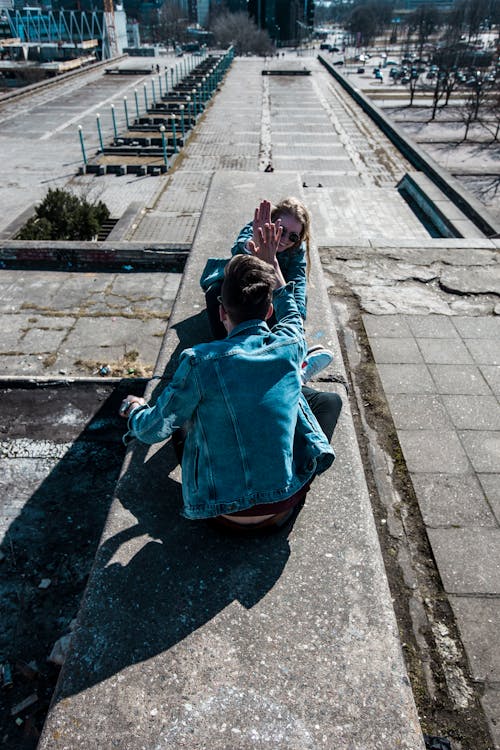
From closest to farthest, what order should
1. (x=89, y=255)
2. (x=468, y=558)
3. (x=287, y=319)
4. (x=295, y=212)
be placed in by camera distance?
(x=287, y=319) < (x=468, y=558) < (x=295, y=212) < (x=89, y=255)

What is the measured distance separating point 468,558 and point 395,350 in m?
2.16

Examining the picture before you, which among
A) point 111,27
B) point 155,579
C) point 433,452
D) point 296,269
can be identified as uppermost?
point 111,27

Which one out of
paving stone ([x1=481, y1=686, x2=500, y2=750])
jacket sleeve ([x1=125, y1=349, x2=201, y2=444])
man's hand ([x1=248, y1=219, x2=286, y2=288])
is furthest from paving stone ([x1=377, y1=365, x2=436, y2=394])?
jacket sleeve ([x1=125, y1=349, x2=201, y2=444])

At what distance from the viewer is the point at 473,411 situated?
3859 millimetres

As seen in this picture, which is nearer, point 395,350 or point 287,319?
point 287,319

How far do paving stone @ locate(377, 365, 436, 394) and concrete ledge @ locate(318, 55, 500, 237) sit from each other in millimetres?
5046

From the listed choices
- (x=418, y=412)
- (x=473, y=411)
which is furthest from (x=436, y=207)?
(x=418, y=412)

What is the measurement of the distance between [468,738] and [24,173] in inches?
724

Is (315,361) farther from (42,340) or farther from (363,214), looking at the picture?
(363,214)

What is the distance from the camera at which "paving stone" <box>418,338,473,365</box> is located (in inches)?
174

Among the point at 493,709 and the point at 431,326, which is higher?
the point at 431,326

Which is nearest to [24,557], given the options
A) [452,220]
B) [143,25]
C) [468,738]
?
[468,738]

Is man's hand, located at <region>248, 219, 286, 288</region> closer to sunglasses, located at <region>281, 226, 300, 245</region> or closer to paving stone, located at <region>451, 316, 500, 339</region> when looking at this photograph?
sunglasses, located at <region>281, 226, 300, 245</region>

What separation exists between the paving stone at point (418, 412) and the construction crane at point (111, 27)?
6546cm
